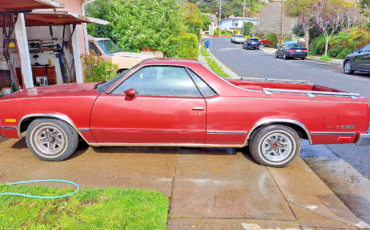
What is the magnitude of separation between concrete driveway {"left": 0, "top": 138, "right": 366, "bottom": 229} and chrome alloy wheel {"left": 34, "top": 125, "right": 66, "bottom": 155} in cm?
21

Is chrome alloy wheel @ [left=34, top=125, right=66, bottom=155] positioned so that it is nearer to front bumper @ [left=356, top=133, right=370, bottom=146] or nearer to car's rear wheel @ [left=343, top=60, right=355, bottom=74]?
front bumper @ [left=356, top=133, right=370, bottom=146]

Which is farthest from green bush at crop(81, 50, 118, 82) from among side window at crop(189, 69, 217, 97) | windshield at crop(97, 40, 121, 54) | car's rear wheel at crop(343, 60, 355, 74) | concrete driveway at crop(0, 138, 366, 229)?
car's rear wheel at crop(343, 60, 355, 74)

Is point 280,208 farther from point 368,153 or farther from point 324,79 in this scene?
point 324,79

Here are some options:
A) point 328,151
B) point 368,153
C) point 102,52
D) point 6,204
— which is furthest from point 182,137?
point 102,52

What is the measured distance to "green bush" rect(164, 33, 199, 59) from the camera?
1684cm

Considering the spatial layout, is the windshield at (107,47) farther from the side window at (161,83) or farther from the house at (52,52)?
the side window at (161,83)

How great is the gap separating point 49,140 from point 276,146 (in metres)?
3.36

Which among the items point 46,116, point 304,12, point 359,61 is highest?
point 304,12

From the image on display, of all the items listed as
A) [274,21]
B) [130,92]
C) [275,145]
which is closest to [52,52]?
[130,92]

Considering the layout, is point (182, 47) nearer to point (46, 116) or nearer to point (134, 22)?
point (134, 22)

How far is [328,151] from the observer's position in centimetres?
547

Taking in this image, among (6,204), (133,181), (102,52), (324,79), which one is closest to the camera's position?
(6,204)

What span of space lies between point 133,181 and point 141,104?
1072mm

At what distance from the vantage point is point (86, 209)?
3.20 meters
